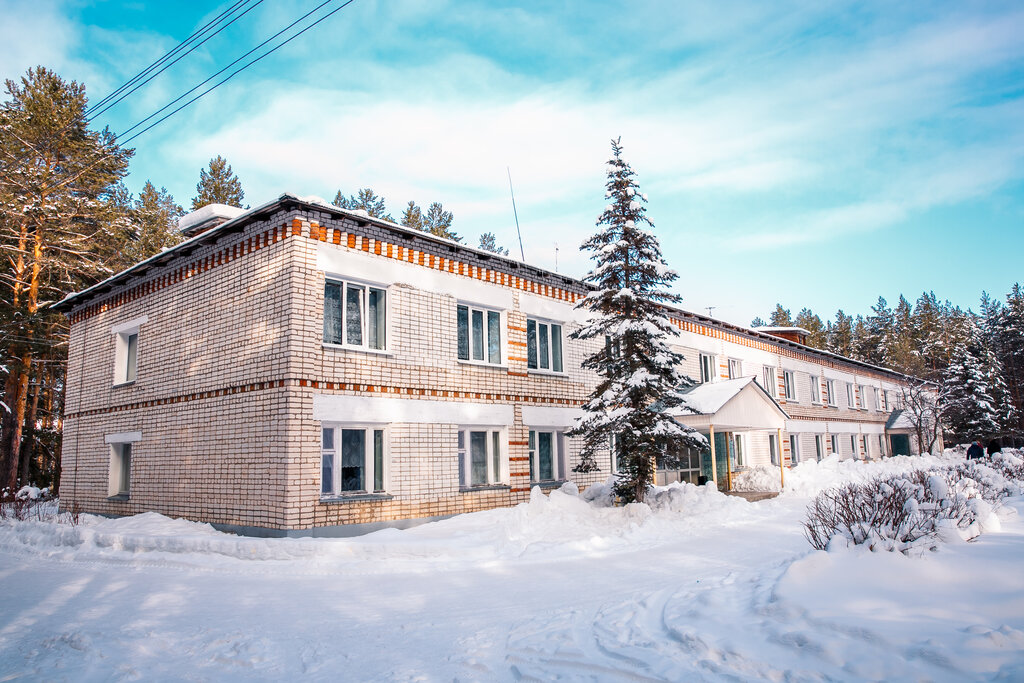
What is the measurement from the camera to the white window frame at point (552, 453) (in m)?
18.1

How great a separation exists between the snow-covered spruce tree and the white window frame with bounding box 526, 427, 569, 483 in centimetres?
194

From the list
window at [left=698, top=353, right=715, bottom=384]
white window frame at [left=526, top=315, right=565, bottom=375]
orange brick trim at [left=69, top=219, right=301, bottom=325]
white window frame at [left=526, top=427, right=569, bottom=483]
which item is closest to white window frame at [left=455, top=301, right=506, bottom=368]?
white window frame at [left=526, top=315, right=565, bottom=375]

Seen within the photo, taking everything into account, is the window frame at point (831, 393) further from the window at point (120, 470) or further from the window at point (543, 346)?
the window at point (120, 470)

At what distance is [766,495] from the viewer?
21109mm

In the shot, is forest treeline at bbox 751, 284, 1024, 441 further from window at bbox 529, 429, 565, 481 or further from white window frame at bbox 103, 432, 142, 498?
white window frame at bbox 103, 432, 142, 498

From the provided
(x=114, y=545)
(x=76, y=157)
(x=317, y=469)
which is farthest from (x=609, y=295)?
(x=76, y=157)

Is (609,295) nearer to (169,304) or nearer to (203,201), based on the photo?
(169,304)

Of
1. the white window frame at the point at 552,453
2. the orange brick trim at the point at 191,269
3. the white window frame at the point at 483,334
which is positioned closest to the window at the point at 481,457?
the white window frame at the point at 552,453

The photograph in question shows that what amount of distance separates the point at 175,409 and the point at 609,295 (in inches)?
419

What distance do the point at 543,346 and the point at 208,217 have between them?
32.4ft

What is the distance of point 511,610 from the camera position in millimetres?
7910

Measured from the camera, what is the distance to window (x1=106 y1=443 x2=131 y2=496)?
706 inches

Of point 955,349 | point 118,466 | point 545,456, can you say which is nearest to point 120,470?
point 118,466

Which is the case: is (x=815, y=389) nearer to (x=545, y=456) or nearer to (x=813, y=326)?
(x=545, y=456)
